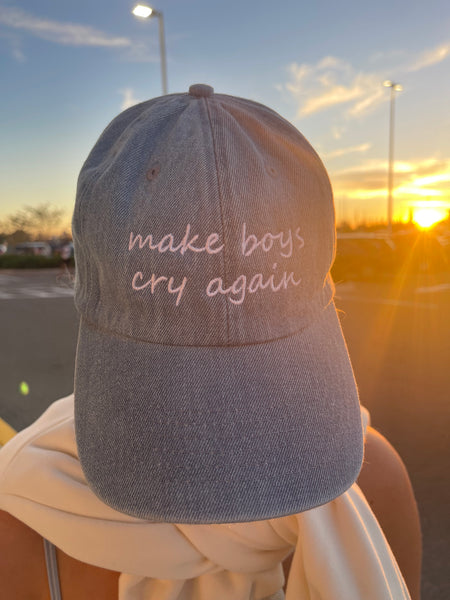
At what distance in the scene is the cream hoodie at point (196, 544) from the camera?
2.77 ft

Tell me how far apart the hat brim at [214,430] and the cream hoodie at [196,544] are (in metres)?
0.17

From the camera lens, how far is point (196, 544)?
846mm

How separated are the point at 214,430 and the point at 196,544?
29cm

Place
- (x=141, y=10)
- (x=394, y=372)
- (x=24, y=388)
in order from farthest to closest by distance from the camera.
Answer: (x=141, y=10) → (x=394, y=372) → (x=24, y=388)

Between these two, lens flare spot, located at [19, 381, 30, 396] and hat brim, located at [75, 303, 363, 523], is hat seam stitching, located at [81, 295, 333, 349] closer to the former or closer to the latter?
hat brim, located at [75, 303, 363, 523]

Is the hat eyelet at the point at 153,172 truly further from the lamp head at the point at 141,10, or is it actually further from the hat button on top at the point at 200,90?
the lamp head at the point at 141,10

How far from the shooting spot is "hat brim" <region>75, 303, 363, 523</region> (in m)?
0.67

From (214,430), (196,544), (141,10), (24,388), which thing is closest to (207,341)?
(214,430)

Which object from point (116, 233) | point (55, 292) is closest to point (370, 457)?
point (116, 233)

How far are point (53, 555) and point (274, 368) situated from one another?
0.57 m

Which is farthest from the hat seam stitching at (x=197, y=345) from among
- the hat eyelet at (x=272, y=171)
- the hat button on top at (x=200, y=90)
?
the hat button on top at (x=200, y=90)

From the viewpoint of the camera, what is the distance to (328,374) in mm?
790

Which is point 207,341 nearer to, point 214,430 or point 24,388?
point 214,430

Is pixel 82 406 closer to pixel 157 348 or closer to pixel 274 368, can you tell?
pixel 157 348
